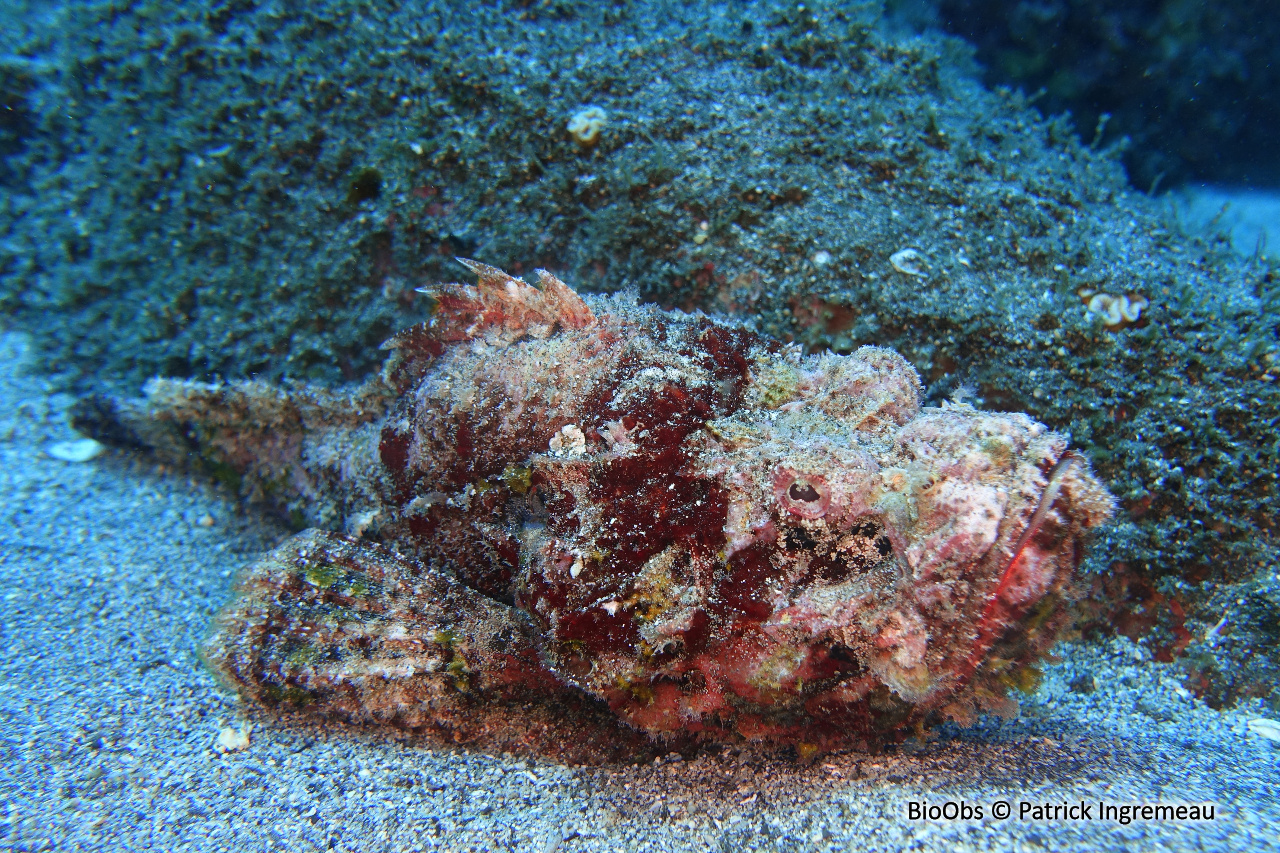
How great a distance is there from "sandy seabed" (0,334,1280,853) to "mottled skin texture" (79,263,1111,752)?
179mm

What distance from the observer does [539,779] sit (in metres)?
2.41

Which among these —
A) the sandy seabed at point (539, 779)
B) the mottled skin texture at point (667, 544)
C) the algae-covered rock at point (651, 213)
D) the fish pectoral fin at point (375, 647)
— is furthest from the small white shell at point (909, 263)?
the fish pectoral fin at point (375, 647)

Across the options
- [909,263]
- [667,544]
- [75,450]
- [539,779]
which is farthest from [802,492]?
[75,450]

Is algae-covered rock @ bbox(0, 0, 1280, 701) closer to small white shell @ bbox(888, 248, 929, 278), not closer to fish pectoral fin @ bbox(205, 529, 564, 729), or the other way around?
small white shell @ bbox(888, 248, 929, 278)

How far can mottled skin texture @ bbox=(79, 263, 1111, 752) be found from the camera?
1999 millimetres

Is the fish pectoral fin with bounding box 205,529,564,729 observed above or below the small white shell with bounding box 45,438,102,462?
above

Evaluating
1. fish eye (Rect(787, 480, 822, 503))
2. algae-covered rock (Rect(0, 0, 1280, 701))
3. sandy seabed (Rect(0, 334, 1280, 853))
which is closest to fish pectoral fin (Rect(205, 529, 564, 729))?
sandy seabed (Rect(0, 334, 1280, 853))

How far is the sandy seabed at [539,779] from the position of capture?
79.9 inches

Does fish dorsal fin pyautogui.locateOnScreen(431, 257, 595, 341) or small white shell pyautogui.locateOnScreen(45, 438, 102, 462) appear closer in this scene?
fish dorsal fin pyautogui.locateOnScreen(431, 257, 595, 341)

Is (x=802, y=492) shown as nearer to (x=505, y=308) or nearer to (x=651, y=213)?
(x=505, y=308)

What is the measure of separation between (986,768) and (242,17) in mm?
5691

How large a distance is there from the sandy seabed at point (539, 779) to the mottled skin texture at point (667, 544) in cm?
18

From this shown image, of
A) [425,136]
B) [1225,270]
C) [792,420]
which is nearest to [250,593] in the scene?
[792,420]

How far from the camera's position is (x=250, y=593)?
274 centimetres
